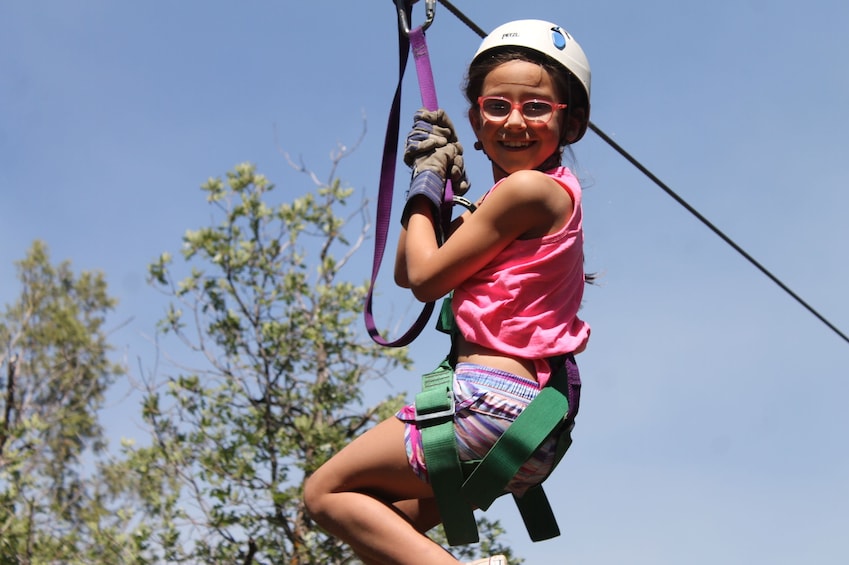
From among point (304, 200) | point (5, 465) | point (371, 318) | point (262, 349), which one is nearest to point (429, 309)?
point (371, 318)

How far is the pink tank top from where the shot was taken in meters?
2.41

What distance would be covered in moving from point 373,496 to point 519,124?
0.96 metres

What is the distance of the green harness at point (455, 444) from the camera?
2.35 m

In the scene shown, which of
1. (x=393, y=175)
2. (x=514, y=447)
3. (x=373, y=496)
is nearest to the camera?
(x=514, y=447)

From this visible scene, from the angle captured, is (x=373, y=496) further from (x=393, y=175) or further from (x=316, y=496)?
(x=393, y=175)

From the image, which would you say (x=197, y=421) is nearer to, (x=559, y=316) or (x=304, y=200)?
(x=304, y=200)

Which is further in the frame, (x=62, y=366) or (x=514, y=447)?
(x=62, y=366)

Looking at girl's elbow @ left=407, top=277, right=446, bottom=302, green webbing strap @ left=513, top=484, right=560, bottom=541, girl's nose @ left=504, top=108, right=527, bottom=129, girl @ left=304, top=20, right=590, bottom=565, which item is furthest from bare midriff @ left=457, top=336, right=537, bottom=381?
girl's nose @ left=504, top=108, right=527, bottom=129

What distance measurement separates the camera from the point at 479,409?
2.36 metres

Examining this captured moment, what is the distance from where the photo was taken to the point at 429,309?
A: 8.81 feet

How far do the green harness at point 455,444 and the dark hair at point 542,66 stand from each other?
0.67m

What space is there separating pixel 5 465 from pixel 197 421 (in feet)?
5.82

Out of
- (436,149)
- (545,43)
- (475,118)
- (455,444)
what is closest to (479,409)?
(455,444)

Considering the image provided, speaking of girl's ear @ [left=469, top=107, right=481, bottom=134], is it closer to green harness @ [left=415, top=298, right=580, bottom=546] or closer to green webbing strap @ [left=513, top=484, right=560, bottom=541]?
green harness @ [left=415, top=298, right=580, bottom=546]
